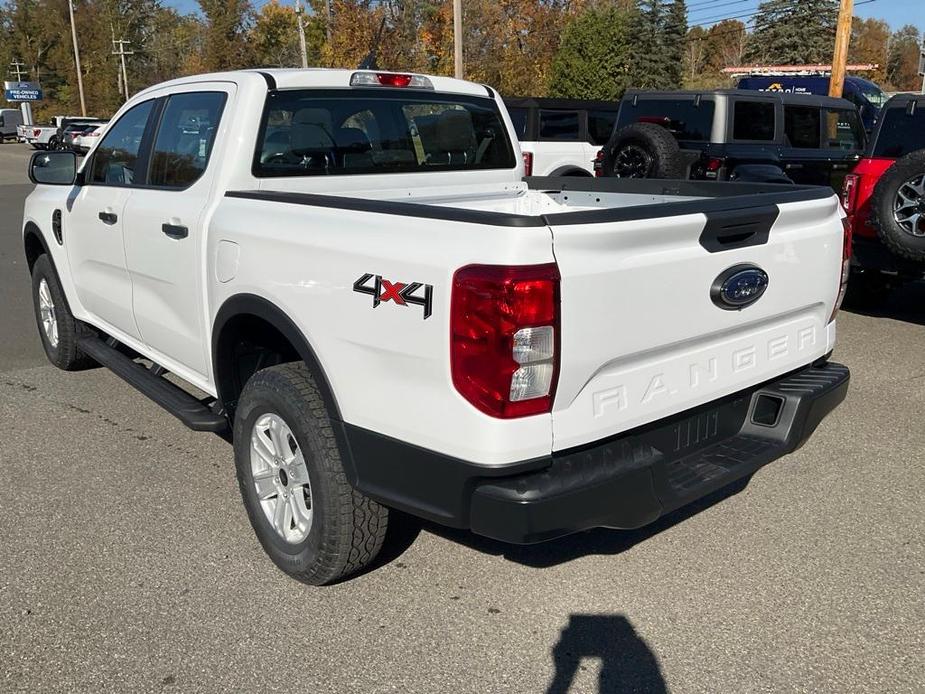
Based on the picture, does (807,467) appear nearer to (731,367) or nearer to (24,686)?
(731,367)

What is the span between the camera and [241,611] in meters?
3.09

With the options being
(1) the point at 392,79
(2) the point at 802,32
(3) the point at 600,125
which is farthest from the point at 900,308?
(2) the point at 802,32

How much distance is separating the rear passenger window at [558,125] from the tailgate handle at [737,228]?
Answer: 9.82 metres

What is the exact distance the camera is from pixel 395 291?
252 centimetres

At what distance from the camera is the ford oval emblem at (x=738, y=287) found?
2812 millimetres

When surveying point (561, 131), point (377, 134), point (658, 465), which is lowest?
point (658, 465)

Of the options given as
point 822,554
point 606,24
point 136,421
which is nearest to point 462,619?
point 822,554

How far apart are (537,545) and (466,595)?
50 cm

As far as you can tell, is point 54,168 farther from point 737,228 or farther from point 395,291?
point 737,228

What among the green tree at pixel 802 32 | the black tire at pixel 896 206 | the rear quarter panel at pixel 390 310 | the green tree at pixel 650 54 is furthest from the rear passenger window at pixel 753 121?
the green tree at pixel 802 32

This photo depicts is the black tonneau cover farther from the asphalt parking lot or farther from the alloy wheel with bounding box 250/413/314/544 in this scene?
the asphalt parking lot

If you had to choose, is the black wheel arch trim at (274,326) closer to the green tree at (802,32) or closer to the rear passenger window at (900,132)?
the rear passenger window at (900,132)

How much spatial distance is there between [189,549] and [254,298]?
1.13 metres

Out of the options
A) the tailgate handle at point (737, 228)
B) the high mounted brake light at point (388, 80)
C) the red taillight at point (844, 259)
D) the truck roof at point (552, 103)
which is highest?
the high mounted brake light at point (388, 80)
